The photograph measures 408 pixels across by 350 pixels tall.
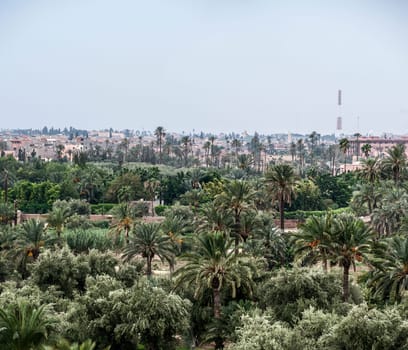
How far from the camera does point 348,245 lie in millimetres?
27500

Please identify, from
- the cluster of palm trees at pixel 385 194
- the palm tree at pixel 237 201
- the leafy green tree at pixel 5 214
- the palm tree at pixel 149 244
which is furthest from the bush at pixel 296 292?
the leafy green tree at pixel 5 214

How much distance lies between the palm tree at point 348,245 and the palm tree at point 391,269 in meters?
0.77

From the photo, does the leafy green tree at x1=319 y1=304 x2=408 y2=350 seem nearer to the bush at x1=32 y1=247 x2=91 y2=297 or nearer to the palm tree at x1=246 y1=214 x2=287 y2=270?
the bush at x1=32 y1=247 x2=91 y2=297

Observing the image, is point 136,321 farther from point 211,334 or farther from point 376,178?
point 376,178

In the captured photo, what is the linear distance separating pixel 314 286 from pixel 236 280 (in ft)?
11.5

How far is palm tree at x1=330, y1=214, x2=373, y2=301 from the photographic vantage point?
90.1 feet

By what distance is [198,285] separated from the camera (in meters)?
26.0


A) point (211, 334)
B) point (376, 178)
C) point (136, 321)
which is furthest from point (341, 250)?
point (376, 178)

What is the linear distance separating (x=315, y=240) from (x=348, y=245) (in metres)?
2.98

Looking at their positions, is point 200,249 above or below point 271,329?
above

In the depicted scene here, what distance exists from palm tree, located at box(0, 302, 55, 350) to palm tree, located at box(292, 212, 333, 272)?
47.6ft

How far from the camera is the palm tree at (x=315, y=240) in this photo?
29391 mm

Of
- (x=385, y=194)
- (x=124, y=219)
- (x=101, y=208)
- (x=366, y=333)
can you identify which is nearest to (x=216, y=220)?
(x=124, y=219)

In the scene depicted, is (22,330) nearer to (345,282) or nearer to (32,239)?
(345,282)
